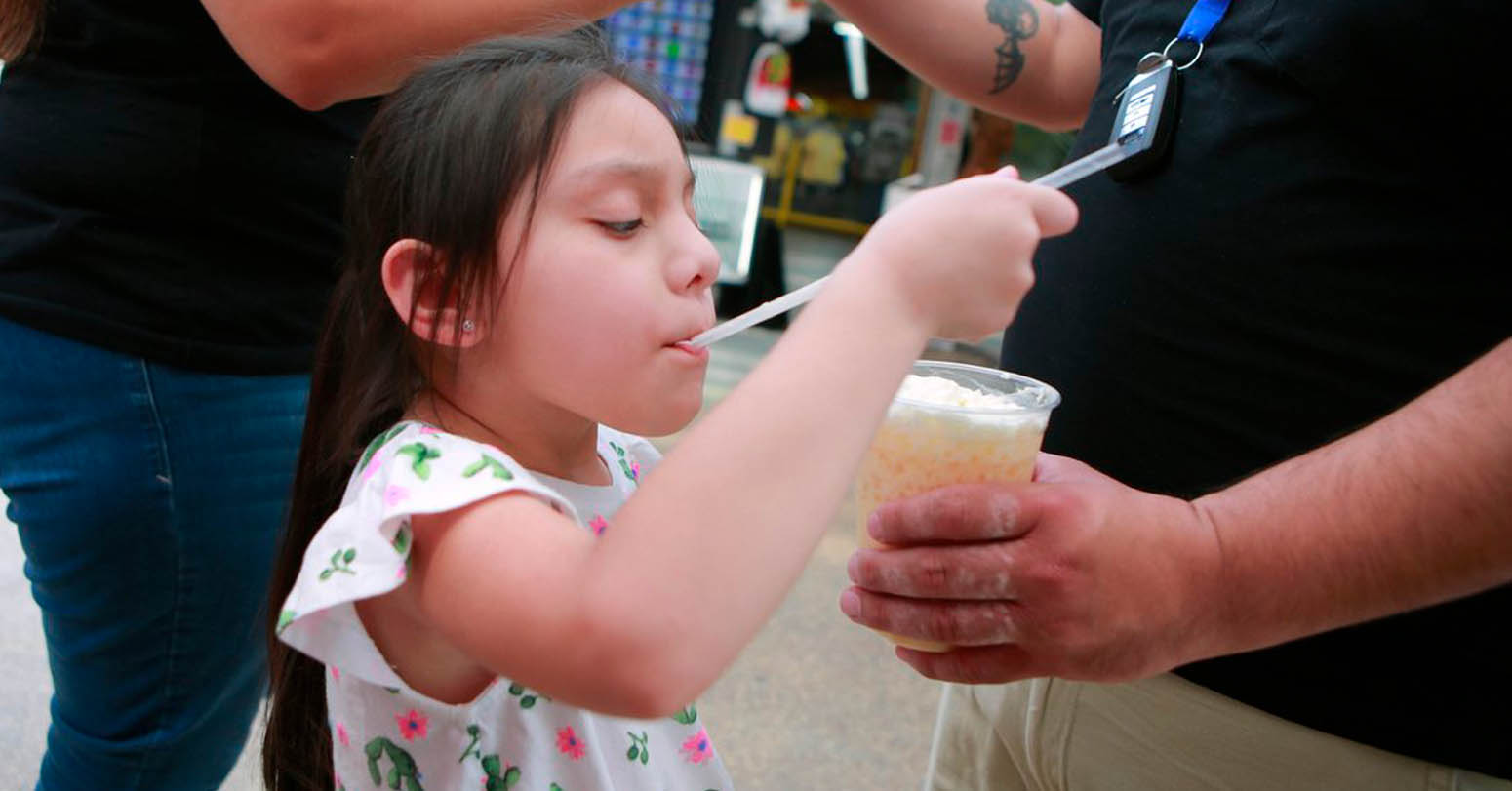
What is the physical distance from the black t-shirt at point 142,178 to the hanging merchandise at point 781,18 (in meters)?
5.67

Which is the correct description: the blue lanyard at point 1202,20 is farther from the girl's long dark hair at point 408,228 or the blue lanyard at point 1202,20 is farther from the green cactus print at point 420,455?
the green cactus print at point 420,455

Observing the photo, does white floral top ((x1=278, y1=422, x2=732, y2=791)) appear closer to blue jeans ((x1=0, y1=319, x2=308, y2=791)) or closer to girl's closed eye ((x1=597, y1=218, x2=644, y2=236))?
girl's closed eye ((x1=597, y1=218, x2=644, y2=236))

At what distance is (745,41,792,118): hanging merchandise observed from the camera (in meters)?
6.59

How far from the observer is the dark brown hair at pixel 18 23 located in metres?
0.97

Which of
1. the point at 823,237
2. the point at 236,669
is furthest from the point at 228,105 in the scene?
the point at 823,237

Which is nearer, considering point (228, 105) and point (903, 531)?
point (903, 531)

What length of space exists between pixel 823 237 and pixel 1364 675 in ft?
41.4

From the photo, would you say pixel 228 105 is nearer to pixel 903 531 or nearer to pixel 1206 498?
pixel 903 531

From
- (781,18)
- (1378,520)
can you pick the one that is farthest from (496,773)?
(781,18)

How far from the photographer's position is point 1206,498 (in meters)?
0.76

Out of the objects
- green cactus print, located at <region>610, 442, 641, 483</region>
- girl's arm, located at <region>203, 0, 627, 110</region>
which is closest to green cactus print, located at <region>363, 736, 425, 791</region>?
green cactus print, located at <region>610, 442, 641, 483</region>

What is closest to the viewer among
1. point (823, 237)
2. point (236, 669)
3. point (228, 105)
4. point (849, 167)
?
point (228, 105)

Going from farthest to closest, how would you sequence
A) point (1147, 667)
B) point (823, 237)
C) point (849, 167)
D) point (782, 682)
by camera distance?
1. point (849, 167)
2. point (823, 237)
3. point (782, 682)
4. point (1147, 667)

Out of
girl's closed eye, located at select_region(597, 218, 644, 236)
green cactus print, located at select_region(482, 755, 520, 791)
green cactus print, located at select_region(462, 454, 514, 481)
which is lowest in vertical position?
green cactus print, located at select_region(482, 755, 520, 791)
